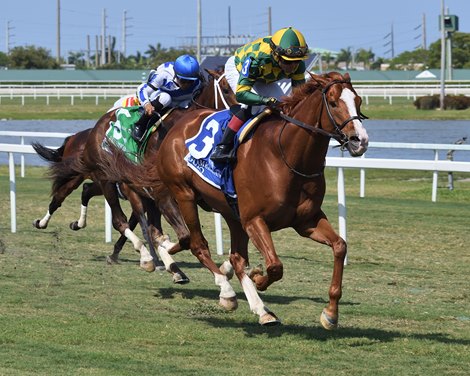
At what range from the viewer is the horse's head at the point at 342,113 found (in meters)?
6.47

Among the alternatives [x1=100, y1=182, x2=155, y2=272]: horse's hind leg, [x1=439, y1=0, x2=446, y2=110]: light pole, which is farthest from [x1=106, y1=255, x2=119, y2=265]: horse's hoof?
[x1=439, y1=0, x2=446, y2=110]: light pole

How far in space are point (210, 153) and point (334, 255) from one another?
1.30 m

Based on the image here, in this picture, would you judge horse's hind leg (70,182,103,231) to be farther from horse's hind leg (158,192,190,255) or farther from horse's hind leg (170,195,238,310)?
horse's hind leg (170,195,238,310)

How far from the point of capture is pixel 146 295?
8.57 m

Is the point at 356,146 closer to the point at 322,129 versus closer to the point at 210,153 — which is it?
the point at 322,129

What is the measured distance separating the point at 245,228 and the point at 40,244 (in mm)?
4941

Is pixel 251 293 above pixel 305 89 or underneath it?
underneath

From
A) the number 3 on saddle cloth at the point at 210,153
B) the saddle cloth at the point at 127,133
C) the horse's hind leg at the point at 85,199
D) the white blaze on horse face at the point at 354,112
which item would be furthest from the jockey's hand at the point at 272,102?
the horse's hind leg at the point at 85,199

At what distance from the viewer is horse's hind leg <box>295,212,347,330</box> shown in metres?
6.80

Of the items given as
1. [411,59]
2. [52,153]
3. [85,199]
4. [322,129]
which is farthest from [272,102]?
[411,59]

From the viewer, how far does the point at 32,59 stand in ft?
284

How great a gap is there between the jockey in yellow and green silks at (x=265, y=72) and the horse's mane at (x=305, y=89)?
0.10 metres

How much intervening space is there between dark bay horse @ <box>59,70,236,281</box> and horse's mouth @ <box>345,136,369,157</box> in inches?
86.8

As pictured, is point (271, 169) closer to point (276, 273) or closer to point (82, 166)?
point (276, 273)
